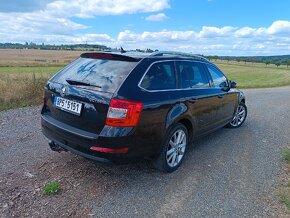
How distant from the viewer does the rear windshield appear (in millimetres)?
3456

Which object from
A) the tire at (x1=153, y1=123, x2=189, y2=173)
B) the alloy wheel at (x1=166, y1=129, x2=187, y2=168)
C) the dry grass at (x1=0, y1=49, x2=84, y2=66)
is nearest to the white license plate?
the tire at (x1=153, y1=123, x2=189, y2=173)

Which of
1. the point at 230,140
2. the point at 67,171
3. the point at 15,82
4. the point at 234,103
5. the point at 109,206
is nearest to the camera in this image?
the point at 109,206

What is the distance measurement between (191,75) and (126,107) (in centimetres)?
171

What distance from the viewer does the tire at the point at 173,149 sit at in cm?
396

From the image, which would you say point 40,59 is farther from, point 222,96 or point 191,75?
point 191,75

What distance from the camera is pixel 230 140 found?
5.79 m

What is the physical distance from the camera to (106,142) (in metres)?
3.31

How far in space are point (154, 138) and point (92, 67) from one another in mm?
1268

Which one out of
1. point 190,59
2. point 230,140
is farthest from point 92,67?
point 230,140

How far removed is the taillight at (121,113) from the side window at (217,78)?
2.45 m

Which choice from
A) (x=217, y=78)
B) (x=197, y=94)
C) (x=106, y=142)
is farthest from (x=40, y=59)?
(x=106, y=142)

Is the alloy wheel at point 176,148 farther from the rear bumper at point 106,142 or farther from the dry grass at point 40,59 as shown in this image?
the dry grass at point 40,59

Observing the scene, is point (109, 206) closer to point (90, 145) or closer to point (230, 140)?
point (90, 145)

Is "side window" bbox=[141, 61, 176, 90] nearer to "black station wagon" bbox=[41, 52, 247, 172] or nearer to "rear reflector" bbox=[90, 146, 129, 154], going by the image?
"black station wagon" bbox=[41, 52, 247, 172]
